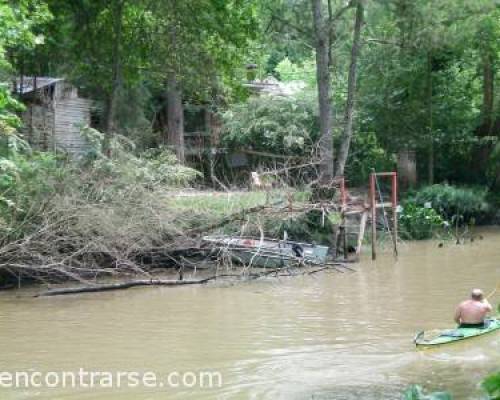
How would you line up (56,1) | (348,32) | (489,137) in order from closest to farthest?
1. (56,1)
2. (348,32)
3. (489,137)

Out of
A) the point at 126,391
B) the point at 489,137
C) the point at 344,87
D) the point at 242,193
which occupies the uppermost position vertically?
the point at 344,87

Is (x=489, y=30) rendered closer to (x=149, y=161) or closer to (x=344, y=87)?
(x=344, y=87)

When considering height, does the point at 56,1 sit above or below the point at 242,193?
above

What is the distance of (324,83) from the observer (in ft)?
80.2

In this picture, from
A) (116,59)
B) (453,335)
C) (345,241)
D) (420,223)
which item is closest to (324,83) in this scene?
(345,241)

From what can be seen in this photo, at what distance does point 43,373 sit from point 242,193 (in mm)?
10645

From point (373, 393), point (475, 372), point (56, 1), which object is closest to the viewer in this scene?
point (373, 393)

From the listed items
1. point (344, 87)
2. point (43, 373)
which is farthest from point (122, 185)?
point (344, 87)

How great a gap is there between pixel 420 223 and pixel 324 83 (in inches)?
253

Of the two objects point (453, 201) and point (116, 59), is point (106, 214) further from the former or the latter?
point (453, 201)

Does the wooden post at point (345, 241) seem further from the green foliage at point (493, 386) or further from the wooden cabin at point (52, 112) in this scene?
the green foliage at point (493, 386)

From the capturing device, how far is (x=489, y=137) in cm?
3148

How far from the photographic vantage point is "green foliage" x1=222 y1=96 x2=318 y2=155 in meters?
31.6

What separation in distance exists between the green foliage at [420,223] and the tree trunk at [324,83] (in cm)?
444
